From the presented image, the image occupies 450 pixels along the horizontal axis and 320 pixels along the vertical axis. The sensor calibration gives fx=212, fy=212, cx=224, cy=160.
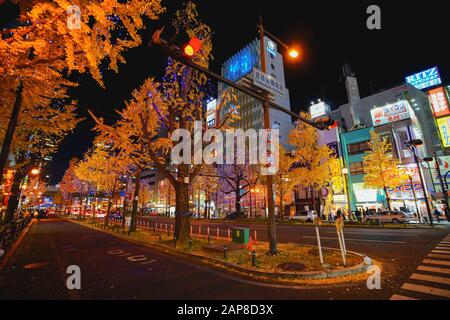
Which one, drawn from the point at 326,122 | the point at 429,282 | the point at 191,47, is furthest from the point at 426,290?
the point at 191,47

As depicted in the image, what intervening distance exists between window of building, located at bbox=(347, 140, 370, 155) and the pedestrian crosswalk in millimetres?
37289

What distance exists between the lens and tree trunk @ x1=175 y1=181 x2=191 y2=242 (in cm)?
1240

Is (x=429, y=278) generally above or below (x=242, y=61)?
below

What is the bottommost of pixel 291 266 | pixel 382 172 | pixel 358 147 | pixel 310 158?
pixel 291 266

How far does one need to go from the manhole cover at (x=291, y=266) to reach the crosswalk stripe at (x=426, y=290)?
267 centimetres

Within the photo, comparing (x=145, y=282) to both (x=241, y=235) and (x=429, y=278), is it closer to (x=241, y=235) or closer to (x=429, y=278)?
(x=241, y=235)

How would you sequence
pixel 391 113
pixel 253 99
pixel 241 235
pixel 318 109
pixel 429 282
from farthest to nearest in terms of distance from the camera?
pixel 253 99 → pixel 318 109 → pixel 391 113 → pixel 241 235 → pixel 429 282

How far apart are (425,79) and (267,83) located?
59.6 metres

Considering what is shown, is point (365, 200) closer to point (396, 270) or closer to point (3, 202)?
point (396, 270)

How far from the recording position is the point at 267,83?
27.1 feet

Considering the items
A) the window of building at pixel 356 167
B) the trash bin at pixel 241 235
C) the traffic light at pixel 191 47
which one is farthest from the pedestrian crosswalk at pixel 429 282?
the window of building at pixel 356 167

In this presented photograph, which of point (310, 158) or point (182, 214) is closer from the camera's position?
point (182, 214)

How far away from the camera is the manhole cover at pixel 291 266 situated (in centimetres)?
704
